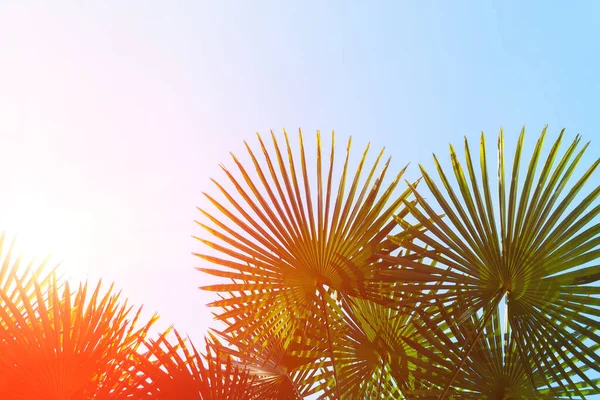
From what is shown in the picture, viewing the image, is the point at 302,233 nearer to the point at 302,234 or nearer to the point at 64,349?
the point at 302,234

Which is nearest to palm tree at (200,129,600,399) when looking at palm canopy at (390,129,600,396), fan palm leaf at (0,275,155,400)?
palm canopy at (390,129,600,396)

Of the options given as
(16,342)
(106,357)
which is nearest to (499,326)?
→ (106,357)

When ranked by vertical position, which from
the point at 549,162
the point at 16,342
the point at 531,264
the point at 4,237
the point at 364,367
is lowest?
the point at 16,342

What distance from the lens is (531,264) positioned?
11.2 ft

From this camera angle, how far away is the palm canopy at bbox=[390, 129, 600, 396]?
3.32 metres

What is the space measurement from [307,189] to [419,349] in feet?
4.70

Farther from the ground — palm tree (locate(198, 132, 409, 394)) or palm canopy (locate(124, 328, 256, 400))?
palm tree (locate(198, 132, 409, 394))

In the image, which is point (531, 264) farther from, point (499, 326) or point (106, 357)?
point (106, 357)

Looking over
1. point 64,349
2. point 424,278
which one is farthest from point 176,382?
point 424,278

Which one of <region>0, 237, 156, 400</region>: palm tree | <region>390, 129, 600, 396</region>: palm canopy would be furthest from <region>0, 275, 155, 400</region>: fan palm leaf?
<region>390, 129, 600, 396</region>: palm canopy

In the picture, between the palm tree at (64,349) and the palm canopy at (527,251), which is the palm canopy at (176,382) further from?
the palm canopy at (527,251)

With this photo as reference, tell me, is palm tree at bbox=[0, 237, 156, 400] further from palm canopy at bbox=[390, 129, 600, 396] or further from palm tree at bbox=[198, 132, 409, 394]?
palm canopy at bbox=[390, 129, 600, 396]

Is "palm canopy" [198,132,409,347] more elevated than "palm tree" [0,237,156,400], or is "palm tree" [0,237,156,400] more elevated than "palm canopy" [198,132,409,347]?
"palm canopy" [198,132,409,347]

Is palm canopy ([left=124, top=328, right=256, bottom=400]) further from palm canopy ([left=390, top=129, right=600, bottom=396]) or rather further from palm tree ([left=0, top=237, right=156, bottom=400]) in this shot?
palm canopy ([left=390, top=129, right=600, bottom=396])
